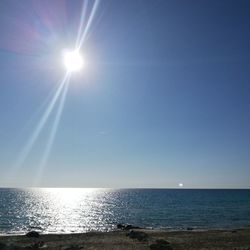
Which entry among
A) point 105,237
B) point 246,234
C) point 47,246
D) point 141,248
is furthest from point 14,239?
point 246,234

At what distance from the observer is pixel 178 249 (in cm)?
3553

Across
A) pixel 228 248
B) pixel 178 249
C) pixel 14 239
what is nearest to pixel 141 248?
pixel 178 249

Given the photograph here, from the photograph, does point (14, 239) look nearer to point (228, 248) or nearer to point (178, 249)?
point (178, 249)

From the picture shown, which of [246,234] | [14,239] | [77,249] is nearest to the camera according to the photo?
[77,249]

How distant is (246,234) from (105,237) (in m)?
20.1

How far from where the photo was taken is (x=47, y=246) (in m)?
38.5

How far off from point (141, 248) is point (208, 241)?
1047 centimetres

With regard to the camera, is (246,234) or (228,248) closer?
(228,248)

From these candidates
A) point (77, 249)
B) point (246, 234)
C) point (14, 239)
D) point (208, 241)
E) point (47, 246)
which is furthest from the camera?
point (246, 234)

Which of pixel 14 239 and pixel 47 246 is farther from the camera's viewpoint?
pixel 14 239

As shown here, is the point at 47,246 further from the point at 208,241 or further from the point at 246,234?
the point at 246,234

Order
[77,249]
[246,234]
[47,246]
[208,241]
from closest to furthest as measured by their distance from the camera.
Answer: [77,249] < [47,246] < [208,241] < [246,234]

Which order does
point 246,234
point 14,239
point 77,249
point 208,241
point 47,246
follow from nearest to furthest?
point 77,249 < point 47,246 < point 208,241 < point 14,239 < point 246,234

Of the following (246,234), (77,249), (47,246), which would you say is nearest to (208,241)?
(246,234)
